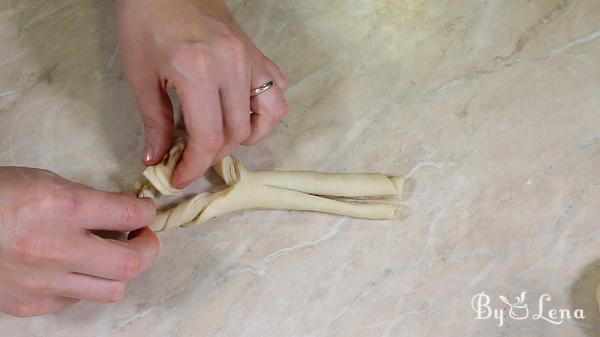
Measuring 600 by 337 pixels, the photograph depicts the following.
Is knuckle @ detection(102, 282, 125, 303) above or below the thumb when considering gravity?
below

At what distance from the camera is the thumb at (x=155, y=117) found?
40.7 inches

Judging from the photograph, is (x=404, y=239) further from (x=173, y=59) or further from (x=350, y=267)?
(x=173, y=59)

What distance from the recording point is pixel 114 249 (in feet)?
3.11

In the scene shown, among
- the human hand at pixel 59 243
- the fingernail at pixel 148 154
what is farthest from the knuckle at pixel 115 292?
the fingernail at pixel 148 154

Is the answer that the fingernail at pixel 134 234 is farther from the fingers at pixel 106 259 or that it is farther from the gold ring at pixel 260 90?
the gold ring at pixel 260 90

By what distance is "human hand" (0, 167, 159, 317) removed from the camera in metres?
0.89

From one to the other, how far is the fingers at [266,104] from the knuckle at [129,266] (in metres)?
0.27

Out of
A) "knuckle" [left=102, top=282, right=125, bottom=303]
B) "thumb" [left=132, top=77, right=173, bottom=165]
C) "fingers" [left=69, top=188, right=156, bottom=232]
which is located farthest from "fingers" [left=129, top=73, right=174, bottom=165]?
"knuckle" [left=102, top=282, right=125, bottom=303]

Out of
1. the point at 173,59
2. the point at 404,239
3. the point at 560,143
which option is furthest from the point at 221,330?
the point at 560,143

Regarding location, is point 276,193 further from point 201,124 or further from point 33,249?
point 33,249

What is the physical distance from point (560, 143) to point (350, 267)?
0.50 metres

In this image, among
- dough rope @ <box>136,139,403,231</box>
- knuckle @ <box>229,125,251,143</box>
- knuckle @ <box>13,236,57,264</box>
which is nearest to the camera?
knuckle @ <box>13,236,57,264</box>

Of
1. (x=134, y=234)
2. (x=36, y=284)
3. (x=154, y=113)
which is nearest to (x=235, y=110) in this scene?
(x=154, y=113)

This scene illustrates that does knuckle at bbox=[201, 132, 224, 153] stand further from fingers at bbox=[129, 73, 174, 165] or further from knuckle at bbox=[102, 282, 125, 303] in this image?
knuckle at bbox=[102, 282, 125, 303]
